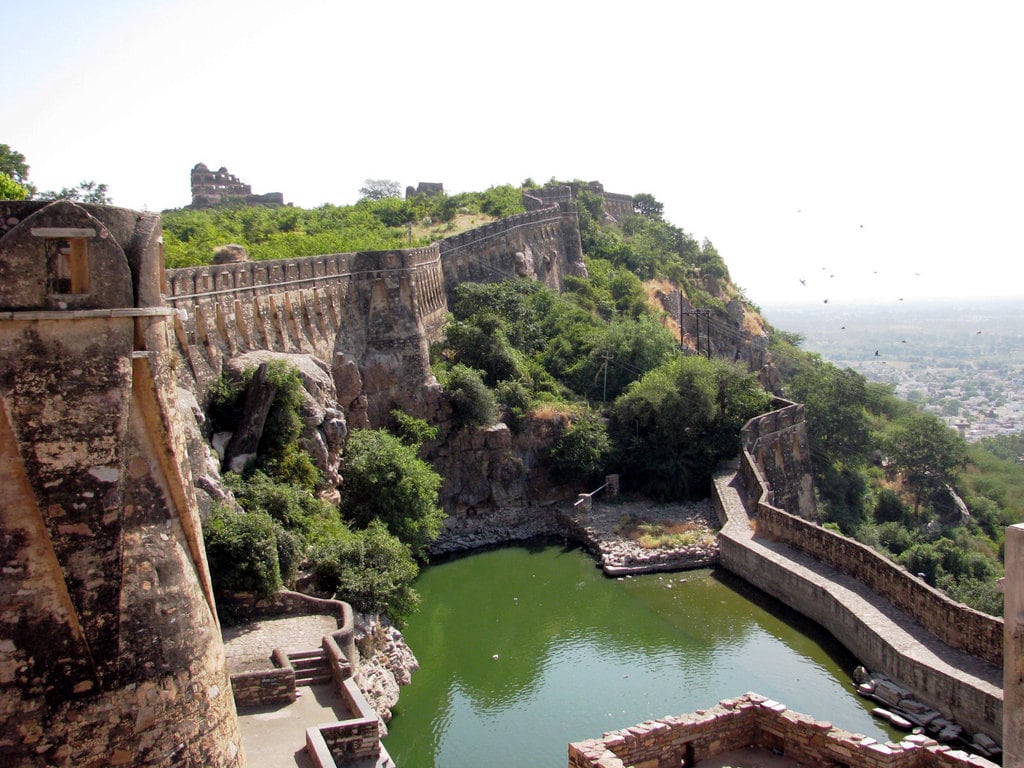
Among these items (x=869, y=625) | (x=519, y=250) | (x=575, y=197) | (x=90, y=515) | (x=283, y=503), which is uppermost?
(x=575, y=197)

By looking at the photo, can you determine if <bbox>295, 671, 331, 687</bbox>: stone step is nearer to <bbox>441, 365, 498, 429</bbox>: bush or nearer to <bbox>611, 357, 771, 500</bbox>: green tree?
<bbox>441, 365, 498, 429</bbox>: bush

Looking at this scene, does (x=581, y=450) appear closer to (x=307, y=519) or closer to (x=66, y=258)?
(x=307, y=519)

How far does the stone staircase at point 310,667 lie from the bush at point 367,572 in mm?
2656

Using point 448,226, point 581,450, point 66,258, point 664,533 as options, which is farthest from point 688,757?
point 448,226

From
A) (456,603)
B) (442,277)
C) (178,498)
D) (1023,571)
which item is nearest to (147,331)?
(178,498)

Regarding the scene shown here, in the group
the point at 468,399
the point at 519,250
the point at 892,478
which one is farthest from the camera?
the point at 519,250

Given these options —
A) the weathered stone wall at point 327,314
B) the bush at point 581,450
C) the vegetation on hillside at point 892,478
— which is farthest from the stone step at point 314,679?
the vegetation on hillside at point 892,478

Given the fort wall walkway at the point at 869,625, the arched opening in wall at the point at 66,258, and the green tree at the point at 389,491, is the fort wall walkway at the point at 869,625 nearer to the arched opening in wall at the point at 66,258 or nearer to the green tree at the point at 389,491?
the green tree at the point at 389,491

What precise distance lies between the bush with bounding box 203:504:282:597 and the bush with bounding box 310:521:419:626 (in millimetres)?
1805

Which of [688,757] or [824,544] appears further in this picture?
[824,544]

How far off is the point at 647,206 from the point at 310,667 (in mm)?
55228

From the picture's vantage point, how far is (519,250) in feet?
133

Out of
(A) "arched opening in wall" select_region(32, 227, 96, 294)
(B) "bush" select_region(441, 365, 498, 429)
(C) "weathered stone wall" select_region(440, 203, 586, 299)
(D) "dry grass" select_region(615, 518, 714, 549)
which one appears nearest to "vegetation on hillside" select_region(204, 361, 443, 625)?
(B) "bush" select_region(441, 365, 498, 429)

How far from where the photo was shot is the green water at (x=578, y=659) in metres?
16.3
